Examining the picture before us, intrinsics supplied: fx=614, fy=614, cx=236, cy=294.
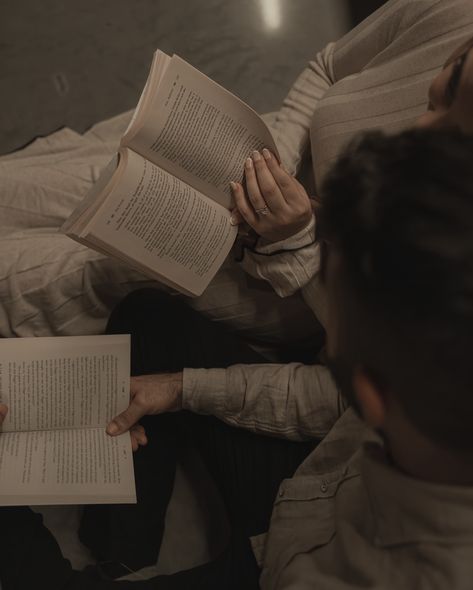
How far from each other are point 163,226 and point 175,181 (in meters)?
0.06

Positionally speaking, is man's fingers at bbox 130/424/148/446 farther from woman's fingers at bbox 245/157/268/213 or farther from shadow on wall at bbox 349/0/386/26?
shadow on wall at bbox 349/0/386/26

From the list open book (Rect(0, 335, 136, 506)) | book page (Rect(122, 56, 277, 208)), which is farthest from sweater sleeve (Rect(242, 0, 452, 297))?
open book (Rect(0, 335, 136, 506))

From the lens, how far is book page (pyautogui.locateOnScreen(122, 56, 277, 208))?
707 mm

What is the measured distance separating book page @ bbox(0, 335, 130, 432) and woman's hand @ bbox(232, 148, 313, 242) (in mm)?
239

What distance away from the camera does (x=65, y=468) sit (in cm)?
77

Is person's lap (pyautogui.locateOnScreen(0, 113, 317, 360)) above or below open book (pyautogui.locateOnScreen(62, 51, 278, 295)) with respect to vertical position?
below

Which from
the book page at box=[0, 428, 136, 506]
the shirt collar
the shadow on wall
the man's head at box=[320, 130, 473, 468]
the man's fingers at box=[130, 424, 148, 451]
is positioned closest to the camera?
the man's head at box=[320, 130, 473, 468]

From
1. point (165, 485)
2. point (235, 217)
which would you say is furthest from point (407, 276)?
point (165, 485)

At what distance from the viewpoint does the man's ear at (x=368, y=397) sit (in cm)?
44

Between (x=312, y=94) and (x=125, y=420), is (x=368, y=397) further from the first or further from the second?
(x=312, y=94)

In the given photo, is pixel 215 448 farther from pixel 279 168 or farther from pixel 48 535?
pixel 279 168

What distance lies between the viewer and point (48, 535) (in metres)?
0.82

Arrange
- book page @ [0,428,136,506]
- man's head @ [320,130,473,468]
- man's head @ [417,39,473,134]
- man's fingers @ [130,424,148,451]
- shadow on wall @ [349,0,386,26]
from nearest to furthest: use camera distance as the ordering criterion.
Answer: man's head @ [320,130,473,468] < man's head @ [417,39,473,134] < book page @ [0,428,136,506] < man's fingers @ [130,424,148,451] < shadow on wall @ [349,0,386,26]

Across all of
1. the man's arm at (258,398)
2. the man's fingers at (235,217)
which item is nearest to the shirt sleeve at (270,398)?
the man's arm at (258,398)
